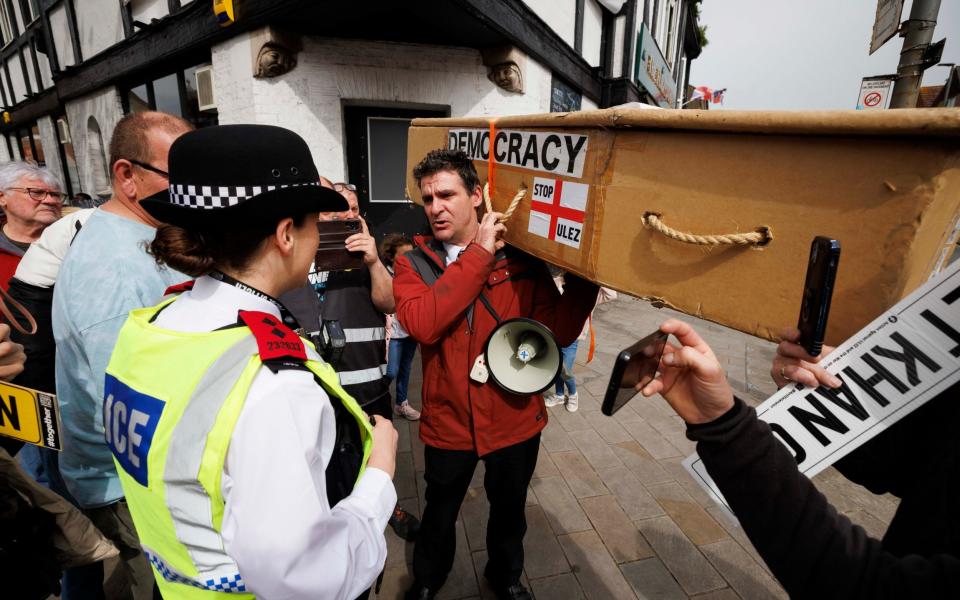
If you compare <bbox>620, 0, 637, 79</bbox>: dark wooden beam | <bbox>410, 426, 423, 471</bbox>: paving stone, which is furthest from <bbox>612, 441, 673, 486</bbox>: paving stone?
<bbox>620, 0, 637, 79</bbox>: dark wooden beam

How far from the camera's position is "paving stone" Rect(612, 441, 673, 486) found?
129 inches

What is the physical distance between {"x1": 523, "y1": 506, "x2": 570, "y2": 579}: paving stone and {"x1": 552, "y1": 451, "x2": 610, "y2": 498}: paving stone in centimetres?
41

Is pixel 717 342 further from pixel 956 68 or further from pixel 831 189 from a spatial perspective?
pixel 831 189

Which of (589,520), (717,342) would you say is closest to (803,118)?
(589,520)

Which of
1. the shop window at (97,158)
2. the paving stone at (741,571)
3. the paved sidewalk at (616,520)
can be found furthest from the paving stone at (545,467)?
the shop window at (97,158)

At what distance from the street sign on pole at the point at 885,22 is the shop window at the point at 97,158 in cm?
1223

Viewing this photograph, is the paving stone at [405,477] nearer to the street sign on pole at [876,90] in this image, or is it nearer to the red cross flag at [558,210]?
the red cross flag at [558,210]

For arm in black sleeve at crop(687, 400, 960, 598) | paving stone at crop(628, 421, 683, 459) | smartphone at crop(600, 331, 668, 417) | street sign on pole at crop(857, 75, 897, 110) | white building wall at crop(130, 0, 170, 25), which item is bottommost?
paving stone at crop(628, 421, 683, 459)


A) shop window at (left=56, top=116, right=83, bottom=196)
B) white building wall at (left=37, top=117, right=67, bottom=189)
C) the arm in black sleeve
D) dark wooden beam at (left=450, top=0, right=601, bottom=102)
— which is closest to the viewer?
the arm in black sleeve

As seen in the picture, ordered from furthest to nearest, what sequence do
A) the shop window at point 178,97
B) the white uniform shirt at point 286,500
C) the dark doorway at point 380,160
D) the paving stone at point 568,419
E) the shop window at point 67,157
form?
the shop window at point 67,157
the shop window at point 178,97
the dark doorway at point 380,160
the paving stone at point 568,419
the white uniform shirt at point 286,500

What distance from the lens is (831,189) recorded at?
84cm

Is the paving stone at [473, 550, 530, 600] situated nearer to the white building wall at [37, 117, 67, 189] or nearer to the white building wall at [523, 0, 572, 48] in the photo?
the white building wall at [523, 0, 572, 48]

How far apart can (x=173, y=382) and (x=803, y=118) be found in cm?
147

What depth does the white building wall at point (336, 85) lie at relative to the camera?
4953mm
